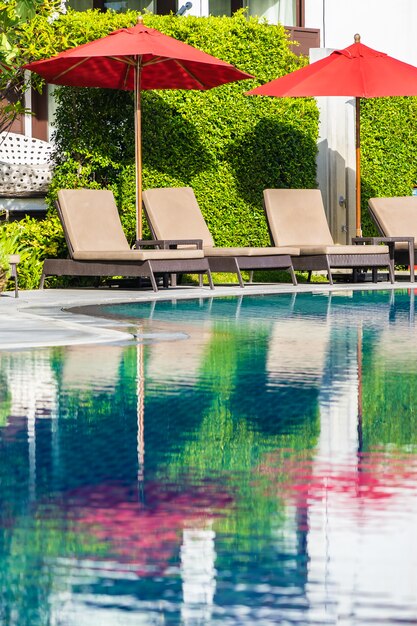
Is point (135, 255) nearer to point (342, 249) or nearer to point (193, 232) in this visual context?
point (193, 232)

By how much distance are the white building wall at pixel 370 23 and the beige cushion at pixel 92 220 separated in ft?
29.6

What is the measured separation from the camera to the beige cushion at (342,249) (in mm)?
16938

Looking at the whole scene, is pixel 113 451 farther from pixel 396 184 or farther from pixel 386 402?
pixel 396 184

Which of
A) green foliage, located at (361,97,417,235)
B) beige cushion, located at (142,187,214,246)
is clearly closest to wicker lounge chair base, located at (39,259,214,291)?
beige cushion, located at (142,187,214,246)

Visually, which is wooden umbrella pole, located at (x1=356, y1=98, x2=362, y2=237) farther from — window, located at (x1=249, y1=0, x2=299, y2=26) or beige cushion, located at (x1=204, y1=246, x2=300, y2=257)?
window, located at (x1=249, y1=0, x2=299, y2=26)

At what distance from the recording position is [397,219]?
1850 cm

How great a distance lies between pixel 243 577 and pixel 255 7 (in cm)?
2211

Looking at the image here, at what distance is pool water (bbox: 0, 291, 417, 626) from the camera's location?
10.1 feet

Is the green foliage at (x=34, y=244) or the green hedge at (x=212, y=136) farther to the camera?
the green hedge at (x=212, y=136)

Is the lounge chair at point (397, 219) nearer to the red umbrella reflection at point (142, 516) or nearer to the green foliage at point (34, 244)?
the green foliage at point (34, 244)

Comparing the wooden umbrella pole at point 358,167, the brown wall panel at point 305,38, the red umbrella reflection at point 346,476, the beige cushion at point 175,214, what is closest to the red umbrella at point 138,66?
the beige cushion at point 175,214

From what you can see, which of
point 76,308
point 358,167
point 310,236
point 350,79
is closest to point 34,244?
point 310,236

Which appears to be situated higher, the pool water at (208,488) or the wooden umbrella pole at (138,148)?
the wooden umbrella pole at (138,148)

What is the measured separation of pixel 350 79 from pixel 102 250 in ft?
14.0
